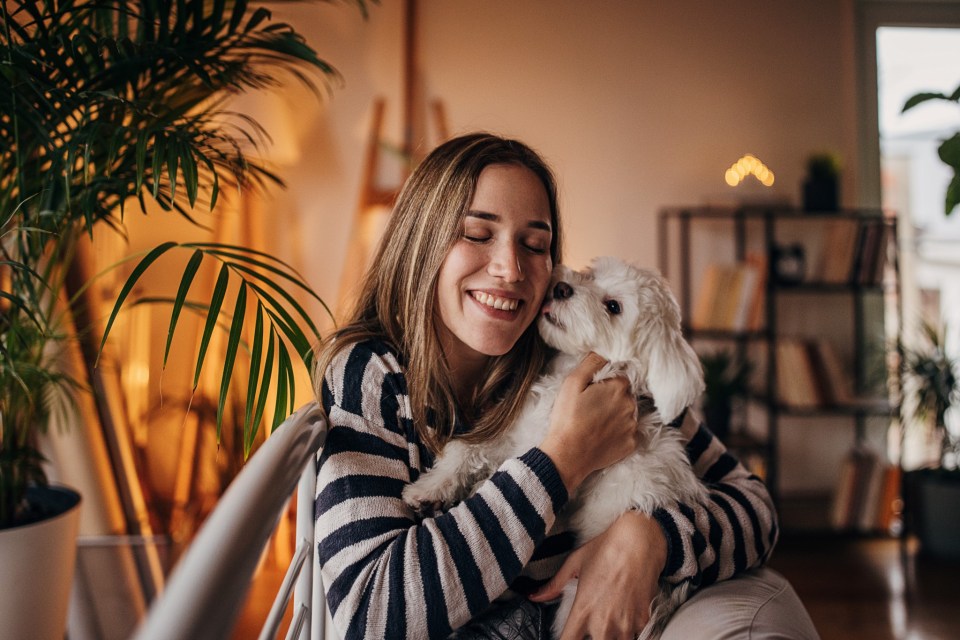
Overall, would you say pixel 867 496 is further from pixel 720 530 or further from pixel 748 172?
pixel 720 530

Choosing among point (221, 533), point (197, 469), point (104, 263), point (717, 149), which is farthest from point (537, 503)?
point (717, 149)

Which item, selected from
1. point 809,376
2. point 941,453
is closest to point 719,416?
point 809,376

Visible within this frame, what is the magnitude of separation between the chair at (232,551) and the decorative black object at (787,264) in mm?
3093

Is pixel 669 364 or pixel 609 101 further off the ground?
pixel 609 101

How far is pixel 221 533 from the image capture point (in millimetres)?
477

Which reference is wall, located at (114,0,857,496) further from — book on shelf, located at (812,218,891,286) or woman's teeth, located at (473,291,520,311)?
woman's teeth, located at (473,291,520,311)

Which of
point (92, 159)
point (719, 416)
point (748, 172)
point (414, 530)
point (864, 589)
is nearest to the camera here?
point (414, 530)

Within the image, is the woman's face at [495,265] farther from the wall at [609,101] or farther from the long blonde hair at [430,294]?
the wall at [609,101]

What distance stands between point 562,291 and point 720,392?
7.31 ft

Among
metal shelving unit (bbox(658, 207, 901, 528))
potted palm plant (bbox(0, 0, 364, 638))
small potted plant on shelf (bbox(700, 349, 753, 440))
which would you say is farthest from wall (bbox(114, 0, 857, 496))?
potted palm plant (bbox(0, 0, 364, 638))

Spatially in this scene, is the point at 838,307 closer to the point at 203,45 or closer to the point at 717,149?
the point at 717,149

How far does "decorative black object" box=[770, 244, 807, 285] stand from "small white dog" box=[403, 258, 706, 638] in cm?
245

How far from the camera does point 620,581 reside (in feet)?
3.11

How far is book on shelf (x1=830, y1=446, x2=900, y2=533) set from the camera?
3293 millimetres
